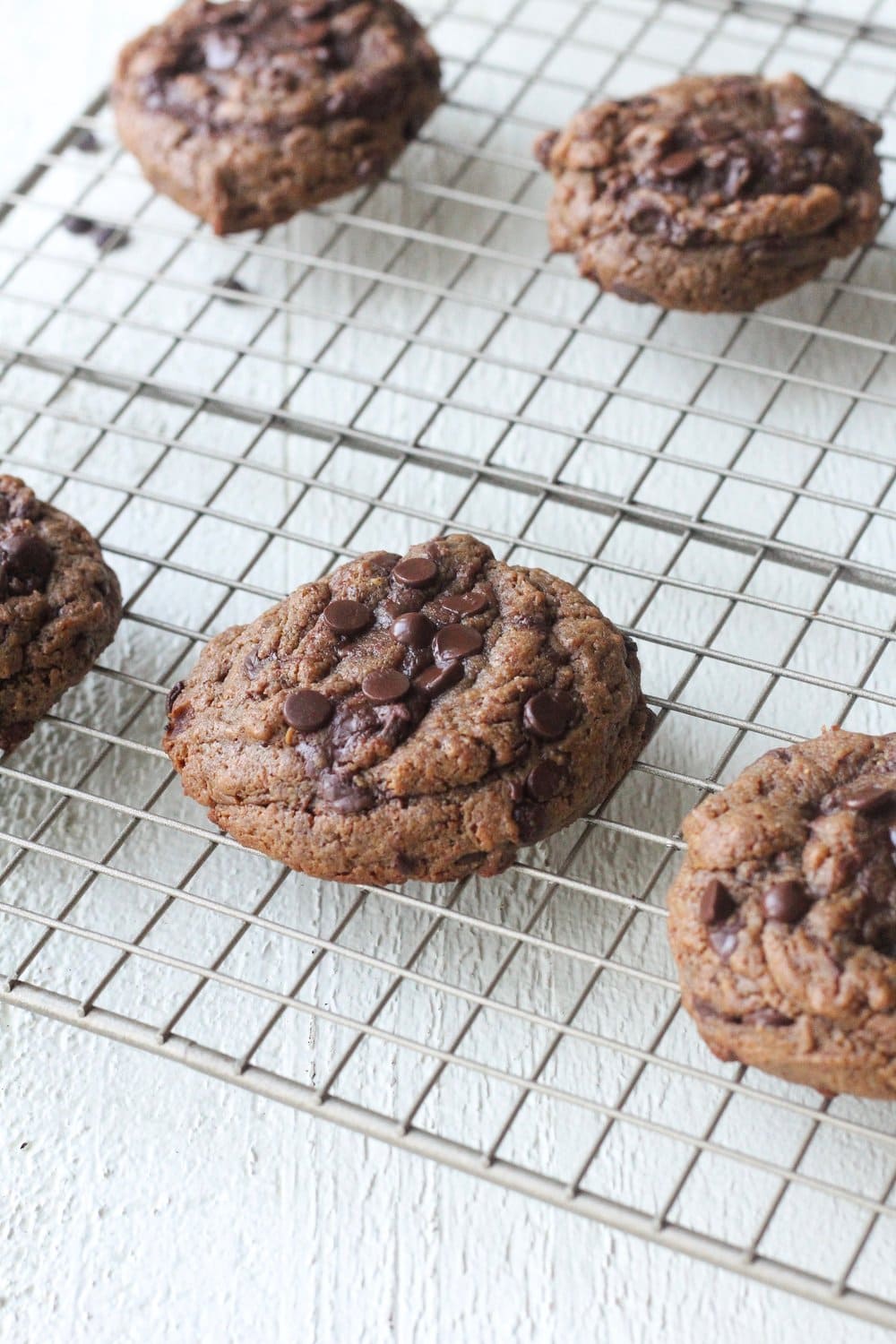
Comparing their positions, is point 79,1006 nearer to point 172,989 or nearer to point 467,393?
point 172,989

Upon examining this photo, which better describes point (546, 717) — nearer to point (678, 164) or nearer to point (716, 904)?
point (716, 904)

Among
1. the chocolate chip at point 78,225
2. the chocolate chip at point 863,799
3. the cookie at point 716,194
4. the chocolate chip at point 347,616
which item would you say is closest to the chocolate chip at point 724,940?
the chocolate chip at point 863,799

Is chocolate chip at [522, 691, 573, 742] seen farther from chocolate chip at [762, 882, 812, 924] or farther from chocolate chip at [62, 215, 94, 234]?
chocolate chip at [62, 215, 94, 234]

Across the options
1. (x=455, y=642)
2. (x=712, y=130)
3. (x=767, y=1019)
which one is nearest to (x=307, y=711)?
(x=455, y=642)

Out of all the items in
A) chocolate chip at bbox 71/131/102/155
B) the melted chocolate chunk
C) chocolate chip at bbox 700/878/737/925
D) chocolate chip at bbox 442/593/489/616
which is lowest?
the melted chocolate chunk

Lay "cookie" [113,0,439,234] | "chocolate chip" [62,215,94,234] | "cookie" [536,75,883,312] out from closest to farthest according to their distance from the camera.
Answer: "cookie" [536,75,883,312] → "cookie" [113,0,439,234] → "chocolate chip" [62,215,94,234]

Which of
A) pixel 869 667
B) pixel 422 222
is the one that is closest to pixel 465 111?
pixel 422 222

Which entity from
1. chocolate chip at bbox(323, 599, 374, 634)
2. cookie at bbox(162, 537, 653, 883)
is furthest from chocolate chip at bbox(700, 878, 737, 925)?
chocolate chip at bbox(323, 599, 374, 634)

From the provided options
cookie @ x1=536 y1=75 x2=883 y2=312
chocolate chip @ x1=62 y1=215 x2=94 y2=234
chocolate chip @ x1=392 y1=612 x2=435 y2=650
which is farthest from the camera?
chocolate chip @ x1=62 y1=215 x2=94 y2=234
